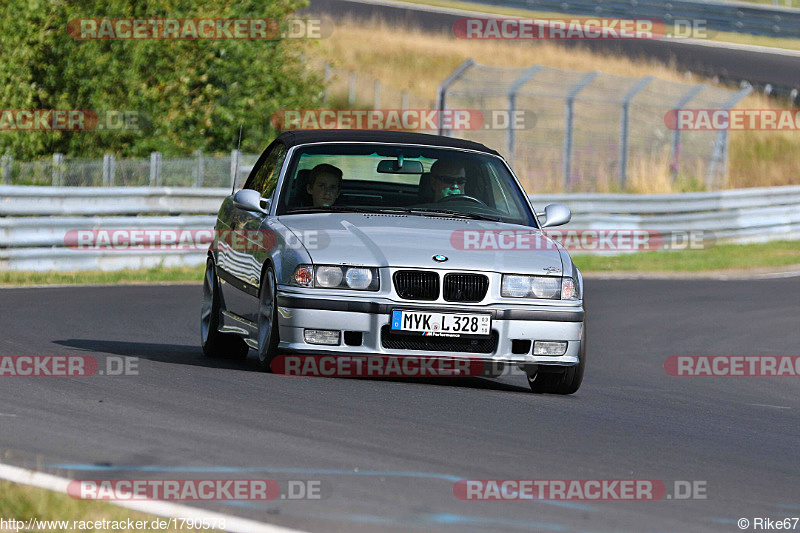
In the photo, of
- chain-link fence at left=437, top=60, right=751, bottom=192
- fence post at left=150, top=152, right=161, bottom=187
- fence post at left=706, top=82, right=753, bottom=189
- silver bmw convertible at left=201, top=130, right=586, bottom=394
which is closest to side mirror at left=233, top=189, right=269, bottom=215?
silver bmw convertible at left=201, top=130, right=586, bottom=394

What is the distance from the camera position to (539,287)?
29.0 feet

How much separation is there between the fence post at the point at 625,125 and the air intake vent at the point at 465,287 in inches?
688

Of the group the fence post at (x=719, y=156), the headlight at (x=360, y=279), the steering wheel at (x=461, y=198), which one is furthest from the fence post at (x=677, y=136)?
the headlight at (x=360, y=279)

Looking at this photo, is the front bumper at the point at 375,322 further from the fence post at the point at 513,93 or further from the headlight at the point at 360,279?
the fence post at the point at 513,93

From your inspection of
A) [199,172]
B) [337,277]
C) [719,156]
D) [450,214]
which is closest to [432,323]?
Answer: [337,277]

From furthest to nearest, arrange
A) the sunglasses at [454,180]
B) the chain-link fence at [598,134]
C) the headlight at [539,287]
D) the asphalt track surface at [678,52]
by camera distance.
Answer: the asphalt track surface at [678,52]
the chain-link fence at [598,134]
the sunglasses at [454,180]
the headlight at [539,287]

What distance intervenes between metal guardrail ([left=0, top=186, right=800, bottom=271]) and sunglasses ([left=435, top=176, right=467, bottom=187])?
917 centimetres

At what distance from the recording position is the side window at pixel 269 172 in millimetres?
10156

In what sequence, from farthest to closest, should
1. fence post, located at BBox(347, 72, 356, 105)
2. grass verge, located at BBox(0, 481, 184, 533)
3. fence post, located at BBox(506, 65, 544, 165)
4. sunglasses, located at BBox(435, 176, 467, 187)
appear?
fence post, located at BBox(347, 72, 356, 105) → fence post, located at BBox(506, 65, 544, 165) → sunglasses, located at BBox(435, 176, 467, 187) → grass verge, located at BBox(0, 481, 184, 533)

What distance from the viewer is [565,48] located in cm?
4400

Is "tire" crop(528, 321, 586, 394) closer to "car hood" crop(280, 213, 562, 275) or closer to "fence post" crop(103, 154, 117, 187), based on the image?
"car hood" crop(280, 213, 562, 275)

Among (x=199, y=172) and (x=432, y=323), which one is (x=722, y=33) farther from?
(x=432, y=323)

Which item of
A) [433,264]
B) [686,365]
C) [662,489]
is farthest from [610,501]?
[686,365]

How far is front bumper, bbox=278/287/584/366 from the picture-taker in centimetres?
860
